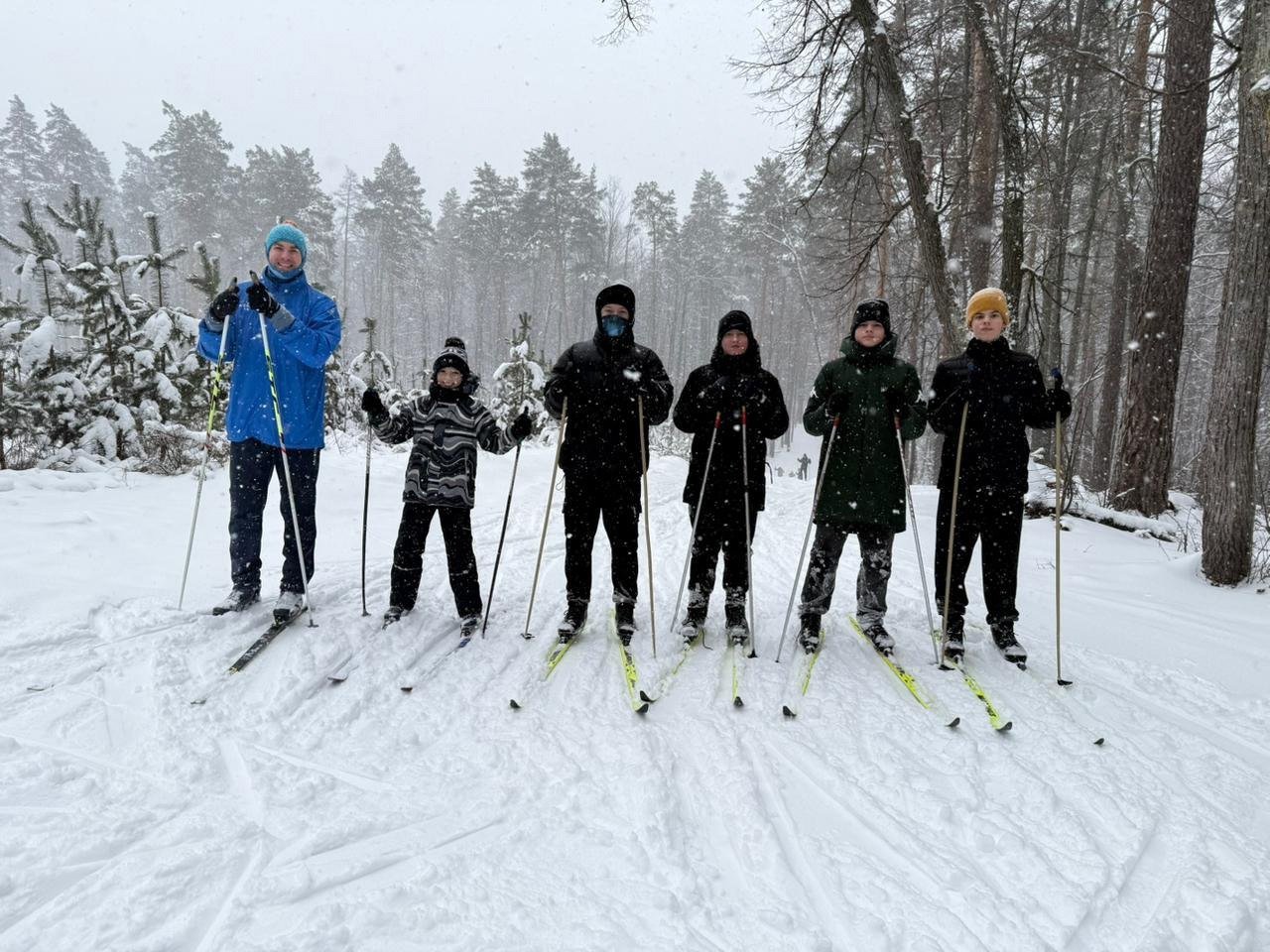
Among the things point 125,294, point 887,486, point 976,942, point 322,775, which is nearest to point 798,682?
point 887,486

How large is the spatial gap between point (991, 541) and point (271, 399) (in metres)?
4.59

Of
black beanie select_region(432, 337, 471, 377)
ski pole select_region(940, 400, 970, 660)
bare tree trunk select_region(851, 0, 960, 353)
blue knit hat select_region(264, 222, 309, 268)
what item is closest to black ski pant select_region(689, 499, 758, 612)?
ski pole select_region(940, 400, 970, 660)

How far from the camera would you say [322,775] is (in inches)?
94.7

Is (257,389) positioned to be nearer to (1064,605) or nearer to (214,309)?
(214,309)

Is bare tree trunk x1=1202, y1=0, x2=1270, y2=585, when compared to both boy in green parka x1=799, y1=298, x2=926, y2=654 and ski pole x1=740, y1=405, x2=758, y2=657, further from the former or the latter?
ski pole x1=740, y1=405, x2=758, y2=657

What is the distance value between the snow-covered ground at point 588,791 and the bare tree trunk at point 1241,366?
154cm

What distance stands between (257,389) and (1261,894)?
5126mm

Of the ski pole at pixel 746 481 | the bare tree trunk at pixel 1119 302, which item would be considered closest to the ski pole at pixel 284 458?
the ski pole at pixel 746 481

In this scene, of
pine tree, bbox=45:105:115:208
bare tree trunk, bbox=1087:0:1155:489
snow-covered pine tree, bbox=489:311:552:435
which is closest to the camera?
bare tree trunk, bbox=1087:0:1155:489

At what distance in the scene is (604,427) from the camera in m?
3.96

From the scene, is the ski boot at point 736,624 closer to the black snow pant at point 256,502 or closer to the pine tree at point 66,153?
the black snow pant at point 256,502

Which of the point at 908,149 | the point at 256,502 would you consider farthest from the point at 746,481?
the point at 908,149

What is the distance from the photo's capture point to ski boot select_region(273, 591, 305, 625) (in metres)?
3.72

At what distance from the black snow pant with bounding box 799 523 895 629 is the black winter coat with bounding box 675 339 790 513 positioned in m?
0.51
